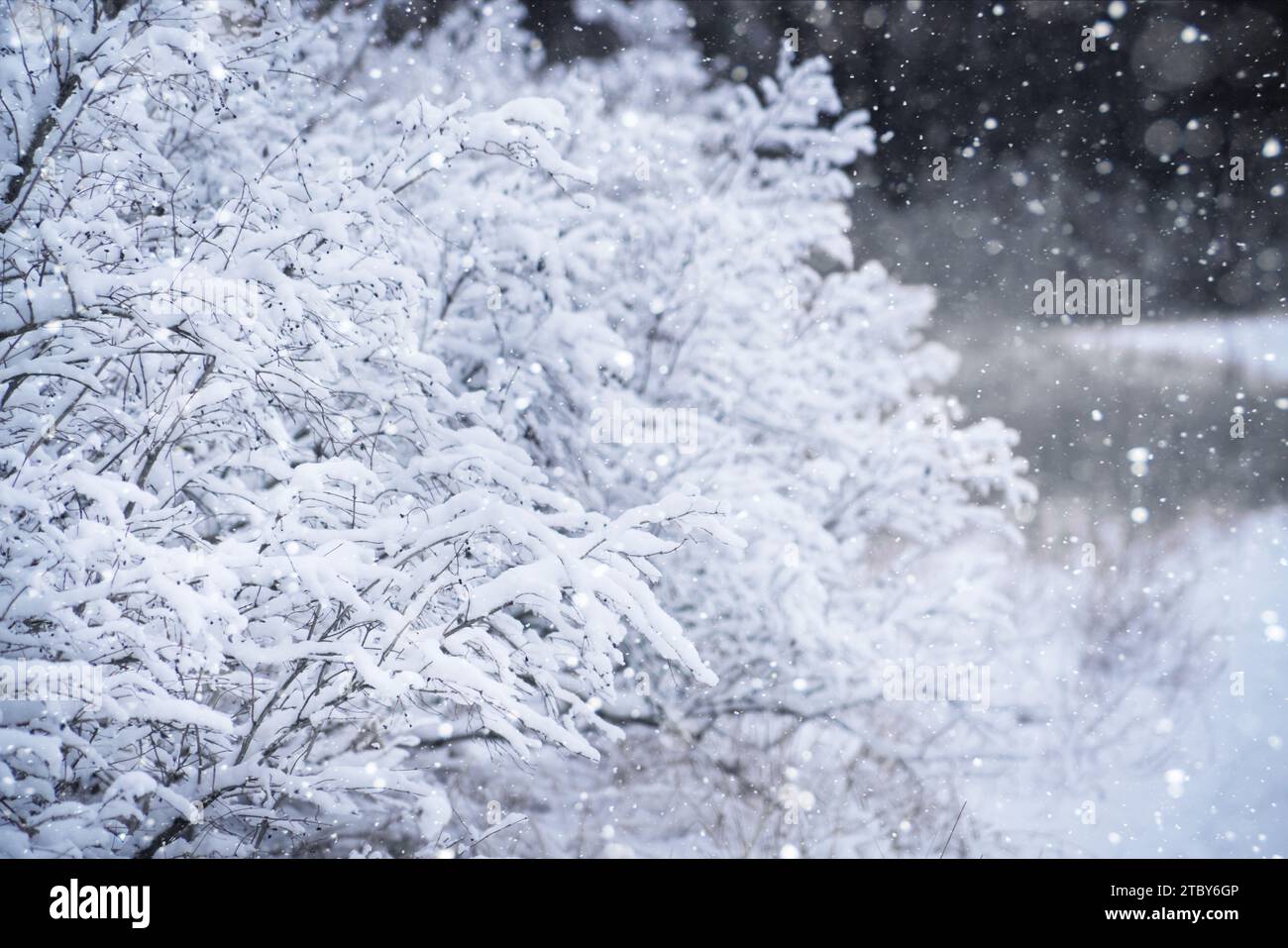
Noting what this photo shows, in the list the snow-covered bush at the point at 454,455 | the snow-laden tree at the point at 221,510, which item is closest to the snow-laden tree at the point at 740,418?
the snow-covered bush at the point at 454,455

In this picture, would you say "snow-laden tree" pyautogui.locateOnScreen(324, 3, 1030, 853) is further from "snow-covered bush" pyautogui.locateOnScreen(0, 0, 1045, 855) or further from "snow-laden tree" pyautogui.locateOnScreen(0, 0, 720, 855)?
"snow-laden tree" pyautogui.locateOnScreen(0, 0, 720, 855)

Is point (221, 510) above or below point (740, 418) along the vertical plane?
below

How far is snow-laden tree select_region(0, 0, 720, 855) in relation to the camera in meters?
2.15

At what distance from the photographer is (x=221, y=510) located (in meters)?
3.03

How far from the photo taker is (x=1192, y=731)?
1152cm

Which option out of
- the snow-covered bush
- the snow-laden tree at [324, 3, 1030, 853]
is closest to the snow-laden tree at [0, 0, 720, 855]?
the snow-covered bush

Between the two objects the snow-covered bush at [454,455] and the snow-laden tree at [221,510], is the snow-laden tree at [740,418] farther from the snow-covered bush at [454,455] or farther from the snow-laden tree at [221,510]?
the snow-laden tree at [221,510]

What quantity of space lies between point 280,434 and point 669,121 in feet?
16.4

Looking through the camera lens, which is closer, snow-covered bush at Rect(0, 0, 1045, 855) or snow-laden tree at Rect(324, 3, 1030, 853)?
snow-covered bush at Rect(0, 0, 1045, 855)

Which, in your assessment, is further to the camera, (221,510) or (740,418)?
(740,418)

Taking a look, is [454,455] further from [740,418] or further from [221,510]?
[740,418]

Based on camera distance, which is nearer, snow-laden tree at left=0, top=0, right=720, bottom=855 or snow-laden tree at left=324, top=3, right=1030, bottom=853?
snow-laden tree at left=0, top=0, right=720, bottom=855

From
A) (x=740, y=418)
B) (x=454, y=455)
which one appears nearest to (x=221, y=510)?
(x=454, y=455)
